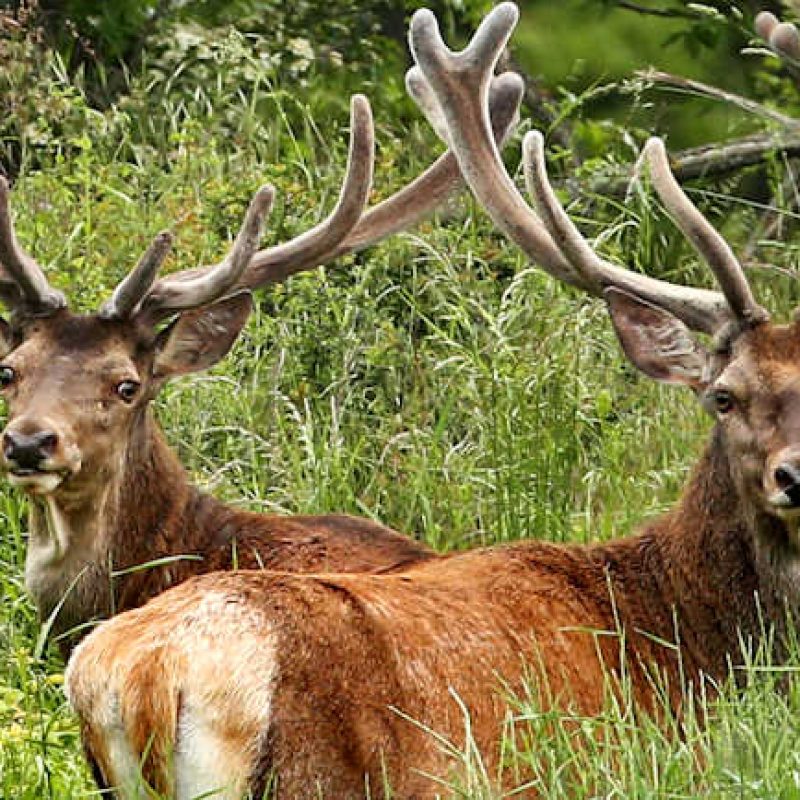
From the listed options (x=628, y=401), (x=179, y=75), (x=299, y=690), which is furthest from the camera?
(x=179, y=75)

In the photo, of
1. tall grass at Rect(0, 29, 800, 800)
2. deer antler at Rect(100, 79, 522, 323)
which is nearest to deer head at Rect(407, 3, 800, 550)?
deer antler at Rect(100, 79, 522, 323)

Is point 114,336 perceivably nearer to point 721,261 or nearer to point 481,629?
point 721,261

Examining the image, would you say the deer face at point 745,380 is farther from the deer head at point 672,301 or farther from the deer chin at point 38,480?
the deer chin at point 38,480

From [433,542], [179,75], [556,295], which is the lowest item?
[433,542]

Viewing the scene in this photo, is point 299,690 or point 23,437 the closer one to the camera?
point 299,690

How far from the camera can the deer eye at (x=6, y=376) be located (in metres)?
7.27

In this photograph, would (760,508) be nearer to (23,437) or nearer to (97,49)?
(23,437)

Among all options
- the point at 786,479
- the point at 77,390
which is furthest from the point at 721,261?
the point at 77,390

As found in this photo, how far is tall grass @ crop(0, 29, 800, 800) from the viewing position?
26.9 ft

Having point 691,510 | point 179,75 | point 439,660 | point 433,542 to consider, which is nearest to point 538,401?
point 433,542

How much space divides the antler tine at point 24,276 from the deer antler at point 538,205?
4.12 feet

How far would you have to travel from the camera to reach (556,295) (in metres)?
9.05

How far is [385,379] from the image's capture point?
9.05 meters

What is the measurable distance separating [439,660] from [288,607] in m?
0.45
